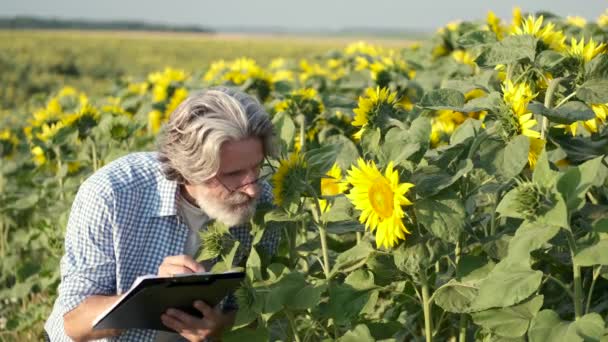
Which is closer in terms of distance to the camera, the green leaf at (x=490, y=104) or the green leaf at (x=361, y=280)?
the green leaf at (x=490, y=104)

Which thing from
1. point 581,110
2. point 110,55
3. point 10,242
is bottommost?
point 110,55

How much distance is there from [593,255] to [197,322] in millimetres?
956

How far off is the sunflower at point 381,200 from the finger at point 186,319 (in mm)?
617

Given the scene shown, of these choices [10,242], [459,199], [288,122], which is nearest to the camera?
[459,199]

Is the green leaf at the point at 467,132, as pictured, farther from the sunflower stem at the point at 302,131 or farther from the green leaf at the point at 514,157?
the sunflower stem at the point at 302,131

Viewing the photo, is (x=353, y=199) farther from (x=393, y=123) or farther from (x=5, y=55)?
(x=5, y=55)

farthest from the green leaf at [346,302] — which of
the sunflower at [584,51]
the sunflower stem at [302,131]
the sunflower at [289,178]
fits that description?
the sunflower stem at [302,131]

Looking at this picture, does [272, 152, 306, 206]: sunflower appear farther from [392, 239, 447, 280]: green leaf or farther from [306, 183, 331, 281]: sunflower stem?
[392, 239, 447, 280]: green leaf

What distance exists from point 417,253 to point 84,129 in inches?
84.0

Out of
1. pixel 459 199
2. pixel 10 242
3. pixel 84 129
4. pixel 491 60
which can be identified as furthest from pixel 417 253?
pixel 10 242

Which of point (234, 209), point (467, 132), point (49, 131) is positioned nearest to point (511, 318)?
point (467, 132)

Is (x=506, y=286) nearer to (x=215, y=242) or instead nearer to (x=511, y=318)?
(x=511, y=318)

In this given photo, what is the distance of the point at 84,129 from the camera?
3.66 metres

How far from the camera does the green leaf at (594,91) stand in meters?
1.86
